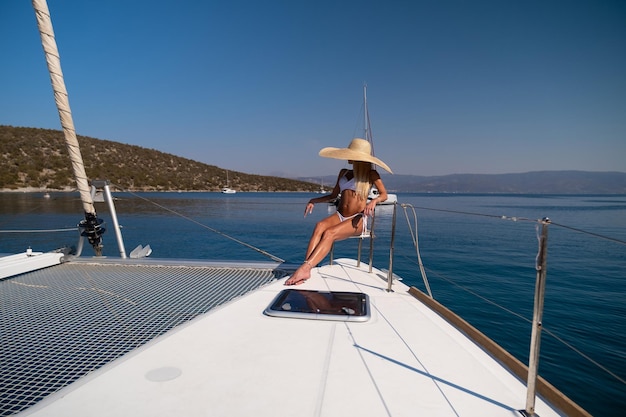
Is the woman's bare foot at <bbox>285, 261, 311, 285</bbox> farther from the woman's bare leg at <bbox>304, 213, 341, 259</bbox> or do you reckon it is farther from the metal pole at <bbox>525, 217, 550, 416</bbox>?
the metal pole at <bbox>525, 217, 550, 416</bbox>

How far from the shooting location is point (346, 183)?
324 centimetres

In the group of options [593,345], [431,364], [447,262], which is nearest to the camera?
[431,364]

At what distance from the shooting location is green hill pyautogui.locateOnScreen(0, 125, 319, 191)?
31.7m

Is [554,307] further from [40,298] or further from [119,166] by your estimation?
[119,166]

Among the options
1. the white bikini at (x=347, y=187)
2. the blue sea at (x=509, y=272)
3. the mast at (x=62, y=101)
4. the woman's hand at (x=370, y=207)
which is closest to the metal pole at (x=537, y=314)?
the blue sea at (x=509, y=272)

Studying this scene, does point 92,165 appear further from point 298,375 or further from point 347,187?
point 298,375

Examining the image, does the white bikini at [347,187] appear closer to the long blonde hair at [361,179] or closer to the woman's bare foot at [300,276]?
the long blonde hair at [361,179]

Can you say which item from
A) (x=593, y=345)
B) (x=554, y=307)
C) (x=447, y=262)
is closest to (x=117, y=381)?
(x=593, y=345)

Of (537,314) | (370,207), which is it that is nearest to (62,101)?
(370,207)

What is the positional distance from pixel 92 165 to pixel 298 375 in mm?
42047

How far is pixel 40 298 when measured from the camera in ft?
8.48

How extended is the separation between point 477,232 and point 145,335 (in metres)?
15.6

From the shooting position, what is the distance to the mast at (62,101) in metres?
3.03

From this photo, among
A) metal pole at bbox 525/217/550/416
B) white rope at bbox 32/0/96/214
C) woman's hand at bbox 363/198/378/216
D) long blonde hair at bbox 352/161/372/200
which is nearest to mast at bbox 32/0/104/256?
white rope at bbox 32/0/96/214
